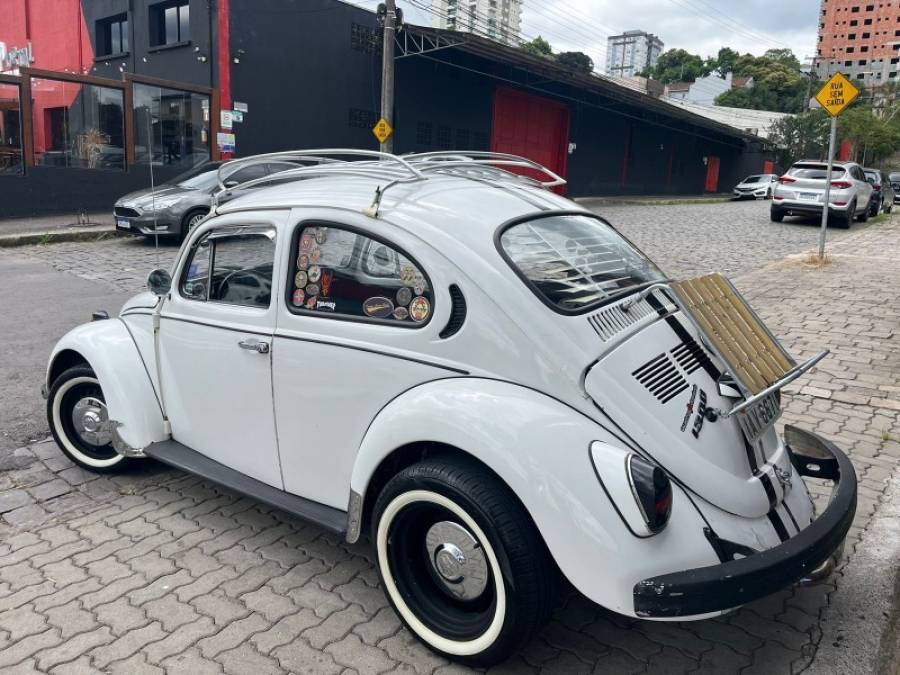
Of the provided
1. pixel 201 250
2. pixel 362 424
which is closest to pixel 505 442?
pixel 362 424

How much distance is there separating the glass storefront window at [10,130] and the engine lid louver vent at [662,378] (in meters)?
16.7

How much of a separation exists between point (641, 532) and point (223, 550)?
2043mm

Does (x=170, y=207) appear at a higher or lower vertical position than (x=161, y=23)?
lower

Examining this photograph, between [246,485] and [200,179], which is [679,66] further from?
[246,485]

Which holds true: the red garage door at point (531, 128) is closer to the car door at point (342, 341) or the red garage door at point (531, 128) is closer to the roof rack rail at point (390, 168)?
the roof rack rail at point (390, 168)

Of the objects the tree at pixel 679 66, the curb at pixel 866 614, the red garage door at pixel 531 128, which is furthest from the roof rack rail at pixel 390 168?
the tree at pixel 679 66

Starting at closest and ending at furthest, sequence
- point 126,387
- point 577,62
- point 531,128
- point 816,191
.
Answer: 1. point 126,387
2. point 816,191
3. point 577,62
4. point 531,128

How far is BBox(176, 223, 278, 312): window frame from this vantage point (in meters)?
3.26

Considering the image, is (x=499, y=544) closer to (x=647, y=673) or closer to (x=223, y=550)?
(x=647, y=673)

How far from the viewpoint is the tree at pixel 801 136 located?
4769cm

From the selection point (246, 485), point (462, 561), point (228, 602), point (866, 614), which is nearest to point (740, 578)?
point (462, 561)

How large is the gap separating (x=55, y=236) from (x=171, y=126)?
5.69 metres

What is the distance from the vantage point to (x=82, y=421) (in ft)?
13.5

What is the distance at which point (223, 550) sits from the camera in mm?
3412
